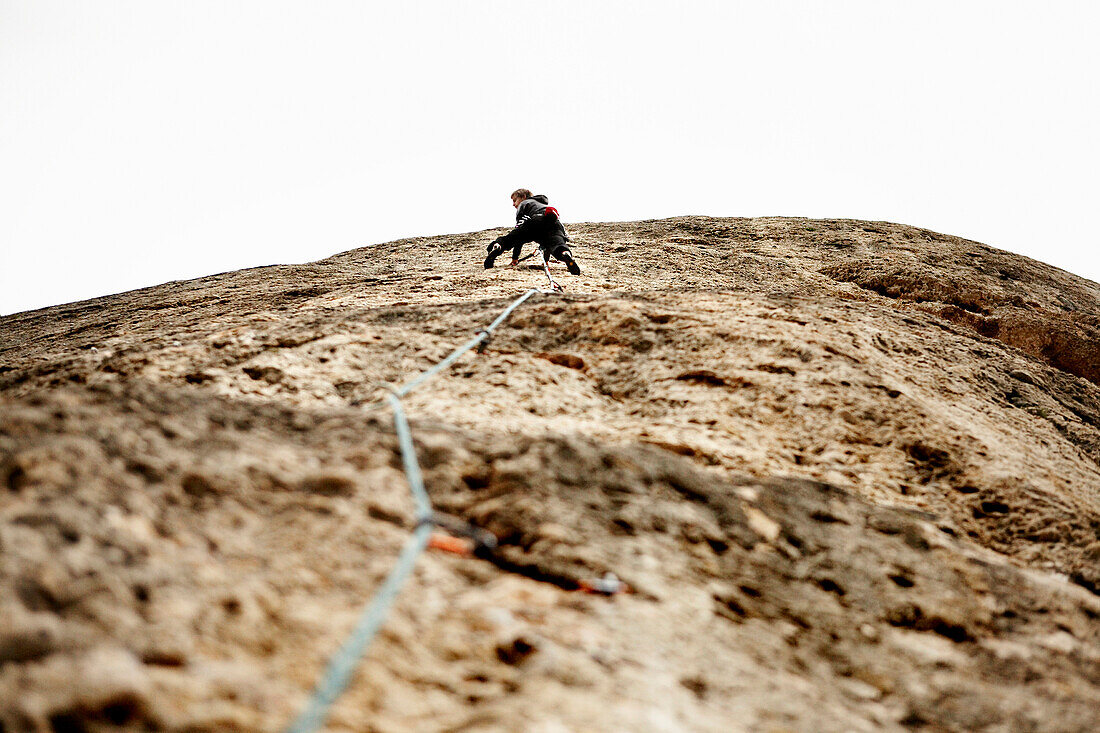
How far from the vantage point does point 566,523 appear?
2.17 meters

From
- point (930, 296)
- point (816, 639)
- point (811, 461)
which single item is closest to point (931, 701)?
point (816, 639)

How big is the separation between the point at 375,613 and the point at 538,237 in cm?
522

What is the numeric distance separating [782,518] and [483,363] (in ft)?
5.60

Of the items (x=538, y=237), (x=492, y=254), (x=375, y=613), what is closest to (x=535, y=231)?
(x=538, y=237)

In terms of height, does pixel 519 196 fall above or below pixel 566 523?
above

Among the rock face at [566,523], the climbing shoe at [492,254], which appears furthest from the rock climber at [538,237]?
the rock face at [566,523]

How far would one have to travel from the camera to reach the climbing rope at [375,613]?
4.61 feet

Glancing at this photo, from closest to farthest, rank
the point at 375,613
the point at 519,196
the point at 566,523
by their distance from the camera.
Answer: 1. the point at 375,613
2. the point at 566,523
3. the point at 519,196

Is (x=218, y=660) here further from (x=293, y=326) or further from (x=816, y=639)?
(x=293, y=326)

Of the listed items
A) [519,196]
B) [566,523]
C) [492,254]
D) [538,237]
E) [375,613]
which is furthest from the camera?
[519,196]

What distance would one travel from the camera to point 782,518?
2564 millimetres

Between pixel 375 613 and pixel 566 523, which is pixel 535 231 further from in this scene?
pixel 375 613

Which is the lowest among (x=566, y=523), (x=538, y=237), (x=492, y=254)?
(x=566, y=523)

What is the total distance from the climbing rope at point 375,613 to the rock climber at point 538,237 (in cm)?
392
